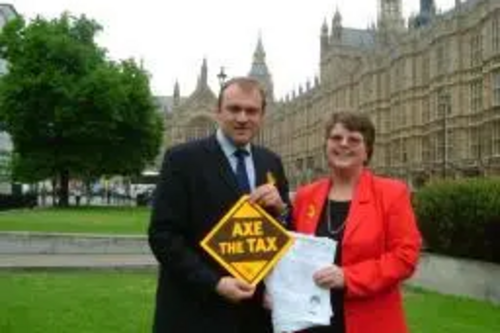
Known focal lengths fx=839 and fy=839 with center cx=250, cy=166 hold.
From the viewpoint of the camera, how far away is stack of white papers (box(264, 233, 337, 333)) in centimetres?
453

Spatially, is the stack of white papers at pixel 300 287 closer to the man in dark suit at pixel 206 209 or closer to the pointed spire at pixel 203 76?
the man in dark suit at pixel 206 209

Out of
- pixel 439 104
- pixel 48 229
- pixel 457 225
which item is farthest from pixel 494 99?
pixel 457 225

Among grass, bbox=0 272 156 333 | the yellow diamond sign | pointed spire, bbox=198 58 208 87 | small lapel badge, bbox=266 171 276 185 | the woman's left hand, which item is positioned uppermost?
pointed spire, bbox=198 58 208 87

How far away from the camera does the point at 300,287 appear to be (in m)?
4.57

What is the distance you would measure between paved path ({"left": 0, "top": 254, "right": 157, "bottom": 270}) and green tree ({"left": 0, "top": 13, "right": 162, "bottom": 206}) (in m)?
29.2

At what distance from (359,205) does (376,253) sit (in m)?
0.29

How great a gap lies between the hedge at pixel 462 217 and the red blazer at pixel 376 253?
832 cm

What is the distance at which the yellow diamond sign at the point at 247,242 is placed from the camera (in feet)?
14.7

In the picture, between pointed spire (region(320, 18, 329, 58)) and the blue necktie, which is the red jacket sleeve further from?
pointed spire (region(320, 18, 329, 58))

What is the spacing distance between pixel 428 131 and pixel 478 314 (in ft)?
179

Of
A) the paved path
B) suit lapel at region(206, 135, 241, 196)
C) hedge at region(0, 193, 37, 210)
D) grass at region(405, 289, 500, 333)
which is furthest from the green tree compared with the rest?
suit lapel at region(206, 135, 241, 196)

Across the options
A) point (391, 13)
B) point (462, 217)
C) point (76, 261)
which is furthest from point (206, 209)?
point (391, 13)

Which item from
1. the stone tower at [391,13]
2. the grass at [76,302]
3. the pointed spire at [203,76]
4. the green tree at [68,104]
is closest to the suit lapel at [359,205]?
the grass at [76,302]

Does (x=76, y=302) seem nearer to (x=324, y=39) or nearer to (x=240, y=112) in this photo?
(x=240, y=112)
